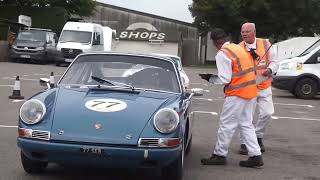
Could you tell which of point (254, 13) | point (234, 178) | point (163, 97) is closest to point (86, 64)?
point (163, 97)

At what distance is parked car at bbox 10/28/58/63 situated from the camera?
114 ft

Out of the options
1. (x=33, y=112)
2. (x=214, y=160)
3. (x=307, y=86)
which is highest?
(x=33, y=112)


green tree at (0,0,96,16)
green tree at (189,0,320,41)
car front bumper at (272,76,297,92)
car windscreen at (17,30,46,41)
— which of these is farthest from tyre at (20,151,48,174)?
green tree at (189,0,320,41)

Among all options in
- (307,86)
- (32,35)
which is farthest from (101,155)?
(32,35)

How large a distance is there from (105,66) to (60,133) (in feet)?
5.93

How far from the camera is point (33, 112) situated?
21.8ft

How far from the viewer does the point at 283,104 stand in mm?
18453

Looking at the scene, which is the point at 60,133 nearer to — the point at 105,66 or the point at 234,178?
the point at 105,66

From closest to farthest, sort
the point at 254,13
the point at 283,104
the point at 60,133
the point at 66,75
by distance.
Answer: the point at 60,133 → the point at 66,75 → the point at 283,104 → the point at 254,13

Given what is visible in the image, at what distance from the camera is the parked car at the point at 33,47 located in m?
34.8

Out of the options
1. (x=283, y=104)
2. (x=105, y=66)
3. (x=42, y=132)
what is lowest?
(x=283, y=104)

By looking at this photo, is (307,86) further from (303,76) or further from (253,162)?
(253,162)

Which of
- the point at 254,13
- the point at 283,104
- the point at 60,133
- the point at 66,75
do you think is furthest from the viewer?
the point at 254,13

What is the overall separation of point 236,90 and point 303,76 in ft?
43.4
